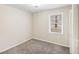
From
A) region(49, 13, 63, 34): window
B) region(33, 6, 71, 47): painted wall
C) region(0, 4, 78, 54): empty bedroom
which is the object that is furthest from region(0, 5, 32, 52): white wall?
region(49, 13, 63, 34): window

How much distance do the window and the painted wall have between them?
0.08 m

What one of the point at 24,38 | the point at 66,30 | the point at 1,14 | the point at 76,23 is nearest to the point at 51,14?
the point at 66,30

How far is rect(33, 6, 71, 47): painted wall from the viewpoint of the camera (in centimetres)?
178

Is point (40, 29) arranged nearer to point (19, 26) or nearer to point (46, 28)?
point (46, 28)

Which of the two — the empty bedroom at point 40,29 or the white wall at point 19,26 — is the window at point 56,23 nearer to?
Answer: the empty bedroom at point 40,29

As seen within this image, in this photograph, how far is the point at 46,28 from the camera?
1903 millimetres

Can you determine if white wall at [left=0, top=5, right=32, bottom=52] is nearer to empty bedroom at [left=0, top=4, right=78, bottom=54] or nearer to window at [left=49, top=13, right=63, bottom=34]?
empty bedroom at [left=0, top=4, right=78, bottom=54]

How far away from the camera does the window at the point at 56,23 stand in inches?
69.6

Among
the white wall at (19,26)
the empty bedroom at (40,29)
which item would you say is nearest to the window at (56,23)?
the empty bedroom at (40,29)

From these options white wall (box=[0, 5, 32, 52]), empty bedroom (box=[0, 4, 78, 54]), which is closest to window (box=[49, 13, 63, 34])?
empty bedroom (box=[0, 4, 78, 54])

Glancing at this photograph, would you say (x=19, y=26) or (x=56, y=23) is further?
(x=19, y=26)

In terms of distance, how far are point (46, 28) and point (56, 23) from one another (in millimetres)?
266

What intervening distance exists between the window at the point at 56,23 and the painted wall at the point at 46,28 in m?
0.08

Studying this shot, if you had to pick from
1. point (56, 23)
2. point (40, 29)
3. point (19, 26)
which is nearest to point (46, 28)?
point (40, 29)
